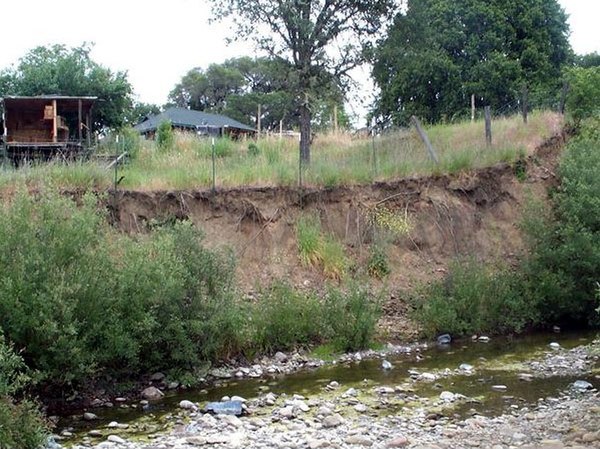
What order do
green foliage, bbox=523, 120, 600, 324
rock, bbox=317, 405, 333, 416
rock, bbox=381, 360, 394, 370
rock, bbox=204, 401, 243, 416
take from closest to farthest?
1. rock, bbox=317, 405, 333, 416
2. rock, bbox=204, 401, 243, 416
3. rock, bbox=381, 360, 394, 370
4. green foliage, bbox=523, 120, 600, 324

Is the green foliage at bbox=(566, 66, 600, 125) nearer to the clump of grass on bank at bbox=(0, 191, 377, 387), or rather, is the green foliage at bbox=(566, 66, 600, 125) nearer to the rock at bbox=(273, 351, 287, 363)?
the clump of grass on bank at bbox=(0, 191, 377, 387)

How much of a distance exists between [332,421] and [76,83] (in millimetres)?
31735

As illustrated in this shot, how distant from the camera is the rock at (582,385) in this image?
39.9ft

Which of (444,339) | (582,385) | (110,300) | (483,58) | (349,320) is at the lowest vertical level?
(444,339)

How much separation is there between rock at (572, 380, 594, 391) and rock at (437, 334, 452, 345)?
203 inches

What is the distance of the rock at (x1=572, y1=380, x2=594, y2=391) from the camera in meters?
12.2

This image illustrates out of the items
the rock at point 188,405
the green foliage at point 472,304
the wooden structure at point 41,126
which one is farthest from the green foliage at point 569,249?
the wooden structure at point 41,126

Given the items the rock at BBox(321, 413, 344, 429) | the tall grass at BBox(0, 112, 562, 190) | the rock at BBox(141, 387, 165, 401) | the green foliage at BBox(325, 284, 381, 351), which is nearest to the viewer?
the rock at BBox(321, 413, 344, 429)

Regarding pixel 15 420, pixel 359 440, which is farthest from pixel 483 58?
pixel 15 420

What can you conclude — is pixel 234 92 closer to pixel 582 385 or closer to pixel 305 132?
pixel 305 132

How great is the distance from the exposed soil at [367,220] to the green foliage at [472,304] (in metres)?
0.78

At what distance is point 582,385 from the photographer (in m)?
12.4

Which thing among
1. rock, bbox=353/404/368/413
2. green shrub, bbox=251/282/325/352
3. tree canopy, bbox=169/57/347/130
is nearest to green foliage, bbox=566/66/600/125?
green shrub, bbox=251/282/325/352

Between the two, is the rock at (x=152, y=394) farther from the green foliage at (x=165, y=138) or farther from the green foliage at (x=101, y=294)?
the green foliage at (x=165, y=138)
